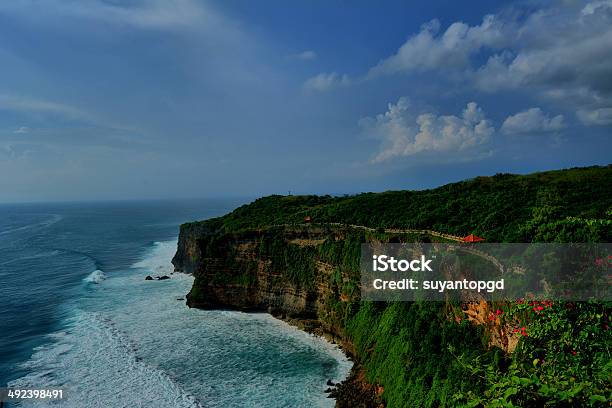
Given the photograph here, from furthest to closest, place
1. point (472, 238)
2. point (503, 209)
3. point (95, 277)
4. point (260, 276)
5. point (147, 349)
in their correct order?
1. point (95, 277)
2. point (260, 276)
3. point (147, 349)
4. point (503, 209)
5. point (472, 238)

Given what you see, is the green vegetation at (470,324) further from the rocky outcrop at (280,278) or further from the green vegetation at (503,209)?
the rocky outcrop at (280,278)

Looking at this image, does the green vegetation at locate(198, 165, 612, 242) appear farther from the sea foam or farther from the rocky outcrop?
the sea foam

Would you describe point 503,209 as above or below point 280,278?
above

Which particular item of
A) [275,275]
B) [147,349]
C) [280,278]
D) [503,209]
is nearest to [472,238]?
[503,209]

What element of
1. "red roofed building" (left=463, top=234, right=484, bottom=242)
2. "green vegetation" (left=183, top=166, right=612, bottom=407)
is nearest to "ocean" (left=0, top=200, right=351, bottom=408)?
"green vegetation" (left=183, top=166, right=612, bottom=407)

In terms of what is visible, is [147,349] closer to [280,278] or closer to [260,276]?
[260,276]

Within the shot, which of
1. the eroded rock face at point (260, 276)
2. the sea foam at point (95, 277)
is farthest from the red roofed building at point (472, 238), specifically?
the sea foam at point (95, 277)
